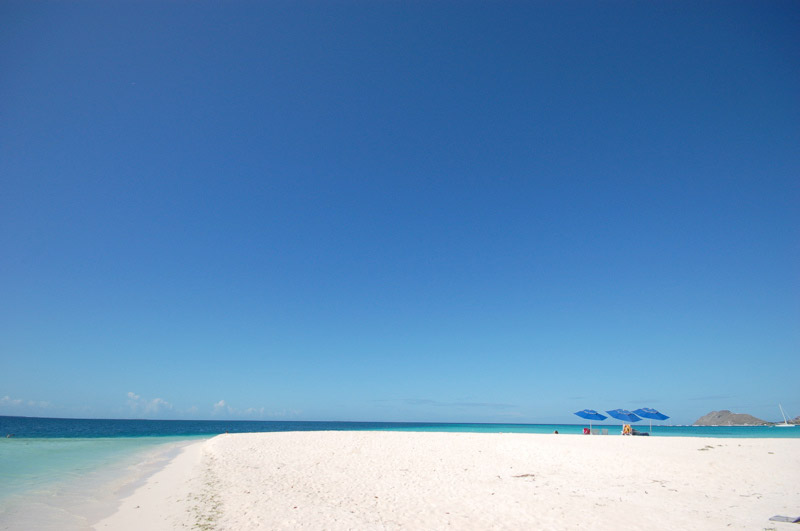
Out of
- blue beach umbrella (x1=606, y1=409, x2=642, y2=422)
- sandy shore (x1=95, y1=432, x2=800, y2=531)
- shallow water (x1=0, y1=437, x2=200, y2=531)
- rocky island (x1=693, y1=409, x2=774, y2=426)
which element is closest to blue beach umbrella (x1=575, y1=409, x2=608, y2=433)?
blue beach umbrella (x1=606, y1=409, x2=642, y2=422)

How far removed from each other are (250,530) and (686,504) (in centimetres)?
1080

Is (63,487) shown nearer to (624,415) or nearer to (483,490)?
(483,490)

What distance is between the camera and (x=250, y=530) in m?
7.70

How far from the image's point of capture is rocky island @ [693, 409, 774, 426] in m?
104

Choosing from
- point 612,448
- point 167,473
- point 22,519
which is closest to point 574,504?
point 612,448

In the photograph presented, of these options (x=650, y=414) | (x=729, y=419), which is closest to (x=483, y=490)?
(x=650, y=414)

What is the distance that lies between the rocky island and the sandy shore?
122 metres

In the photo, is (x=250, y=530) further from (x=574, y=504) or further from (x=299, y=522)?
(x=574, y=504)

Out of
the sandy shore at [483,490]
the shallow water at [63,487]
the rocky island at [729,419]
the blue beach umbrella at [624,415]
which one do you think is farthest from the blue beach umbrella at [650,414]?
the rocky island at [729,419]

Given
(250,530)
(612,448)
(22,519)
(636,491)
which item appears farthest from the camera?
(612,448)

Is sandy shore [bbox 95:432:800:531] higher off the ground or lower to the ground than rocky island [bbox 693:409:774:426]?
higher

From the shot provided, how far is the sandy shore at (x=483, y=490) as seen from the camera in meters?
8.24

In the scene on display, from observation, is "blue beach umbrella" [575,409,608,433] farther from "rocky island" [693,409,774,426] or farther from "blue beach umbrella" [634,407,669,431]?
"rocky island" [693,409,774,426]

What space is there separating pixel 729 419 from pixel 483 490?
14600cm
